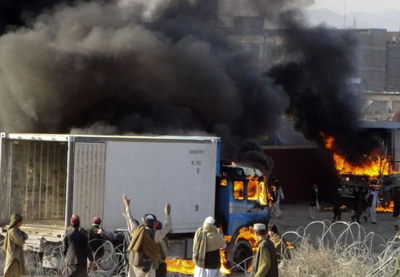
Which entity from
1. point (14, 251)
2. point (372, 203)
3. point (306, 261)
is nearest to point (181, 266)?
point (306, 261)

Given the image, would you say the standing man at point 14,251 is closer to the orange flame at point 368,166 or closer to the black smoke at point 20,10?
the black smoke at point 20,10

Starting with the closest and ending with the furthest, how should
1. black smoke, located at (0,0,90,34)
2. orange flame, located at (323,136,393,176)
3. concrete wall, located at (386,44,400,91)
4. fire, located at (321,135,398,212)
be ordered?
black smoke, located at (0,0,90,34)
fire, located at (321,135,398,212)
orange flame, located at (323,136,393,176)
concrete wall, located at (386,44,400,91)

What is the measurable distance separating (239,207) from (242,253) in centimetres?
90

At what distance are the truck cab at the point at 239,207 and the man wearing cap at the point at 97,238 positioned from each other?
10.6ft

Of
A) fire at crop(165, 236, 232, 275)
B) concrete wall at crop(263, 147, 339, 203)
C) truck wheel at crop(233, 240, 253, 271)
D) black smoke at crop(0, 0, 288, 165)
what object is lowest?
fire at crop(165, 236, 232, 275)

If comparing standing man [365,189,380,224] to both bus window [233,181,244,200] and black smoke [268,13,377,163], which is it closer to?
black smoke [268,13,377,163]

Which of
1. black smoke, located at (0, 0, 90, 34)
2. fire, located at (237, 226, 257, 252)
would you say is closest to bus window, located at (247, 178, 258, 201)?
fire, located at (237, 226, 257, 252)

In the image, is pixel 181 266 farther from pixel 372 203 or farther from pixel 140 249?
pixel 372 203

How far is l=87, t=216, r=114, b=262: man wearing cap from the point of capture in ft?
48.4

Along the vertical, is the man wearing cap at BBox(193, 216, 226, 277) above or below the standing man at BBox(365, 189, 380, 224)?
below

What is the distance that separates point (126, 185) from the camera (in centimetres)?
1622

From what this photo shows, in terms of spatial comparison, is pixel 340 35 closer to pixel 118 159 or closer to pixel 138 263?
pixel 118 159

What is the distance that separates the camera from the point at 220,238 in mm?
12906

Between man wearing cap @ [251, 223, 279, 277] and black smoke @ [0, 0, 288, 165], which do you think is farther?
black smoke @ [0, 0, 288, 165]
